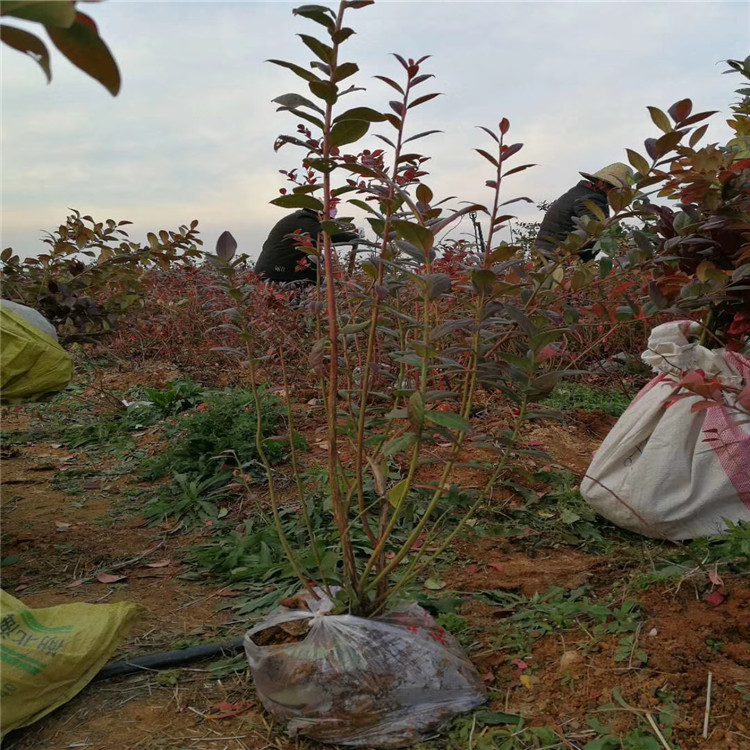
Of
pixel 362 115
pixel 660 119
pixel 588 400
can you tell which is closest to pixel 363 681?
pixel 362 115

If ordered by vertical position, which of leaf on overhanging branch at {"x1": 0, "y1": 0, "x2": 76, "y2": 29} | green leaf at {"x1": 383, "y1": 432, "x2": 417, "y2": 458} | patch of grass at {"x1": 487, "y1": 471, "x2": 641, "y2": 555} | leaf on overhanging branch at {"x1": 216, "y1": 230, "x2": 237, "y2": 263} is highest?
leaf on overhanging branch at {"x1": 0, "y1": 0, "x2": 76, "y2": 29}

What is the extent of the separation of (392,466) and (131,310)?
2.09 m

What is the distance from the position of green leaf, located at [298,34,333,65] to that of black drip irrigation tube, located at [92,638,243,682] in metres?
1.55

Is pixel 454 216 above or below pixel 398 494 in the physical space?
above

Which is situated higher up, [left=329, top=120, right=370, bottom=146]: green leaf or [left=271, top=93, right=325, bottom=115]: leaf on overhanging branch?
[left=271, top=93, right=325, bottom=115]: leaf on overhanging branch

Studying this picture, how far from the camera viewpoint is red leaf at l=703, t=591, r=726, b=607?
1.91m

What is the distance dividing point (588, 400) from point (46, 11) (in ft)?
13.4

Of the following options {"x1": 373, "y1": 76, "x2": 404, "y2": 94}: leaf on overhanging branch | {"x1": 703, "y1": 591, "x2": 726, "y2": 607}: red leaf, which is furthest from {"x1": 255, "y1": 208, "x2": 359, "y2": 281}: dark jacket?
{"x1": 703, "y1": 591, "x2": 726, "y2": 607}: red leaf

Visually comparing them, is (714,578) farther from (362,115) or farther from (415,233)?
(362,115)

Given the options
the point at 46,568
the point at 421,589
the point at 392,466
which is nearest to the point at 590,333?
the point at 392,466

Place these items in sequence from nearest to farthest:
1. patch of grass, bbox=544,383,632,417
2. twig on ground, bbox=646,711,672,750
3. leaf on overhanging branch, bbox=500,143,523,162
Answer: twig on ground, bbox=646,711,672,750 < leaf on overhanging branch, bbox=500,143,523,162 < patch of grass, bbox=544,383,632,417

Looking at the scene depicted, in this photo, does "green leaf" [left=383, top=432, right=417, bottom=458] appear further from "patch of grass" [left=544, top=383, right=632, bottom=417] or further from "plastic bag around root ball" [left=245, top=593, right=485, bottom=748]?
"patch of grass" [left=544, top=383, right=632, bottom=417]

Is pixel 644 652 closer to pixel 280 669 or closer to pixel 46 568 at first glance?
pixel 280 669

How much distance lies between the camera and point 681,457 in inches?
99.1
